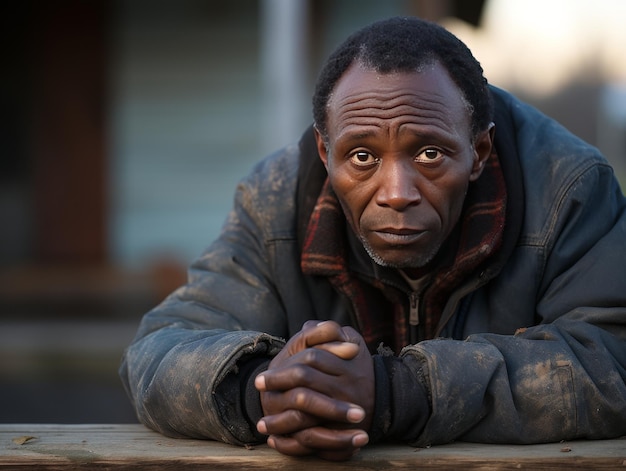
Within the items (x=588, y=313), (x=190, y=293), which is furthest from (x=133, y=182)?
(x=588, y=313)

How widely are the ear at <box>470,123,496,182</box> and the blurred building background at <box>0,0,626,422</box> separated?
439cm

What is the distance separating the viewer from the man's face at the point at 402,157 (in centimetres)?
250

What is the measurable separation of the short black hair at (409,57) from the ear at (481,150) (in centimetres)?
2

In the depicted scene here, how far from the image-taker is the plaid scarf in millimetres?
2631

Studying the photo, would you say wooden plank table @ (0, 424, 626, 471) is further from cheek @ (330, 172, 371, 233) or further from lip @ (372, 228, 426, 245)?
cheek @ (330, 172, 371, 233)

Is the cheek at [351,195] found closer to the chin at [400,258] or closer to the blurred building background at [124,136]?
the chin at [400,258]

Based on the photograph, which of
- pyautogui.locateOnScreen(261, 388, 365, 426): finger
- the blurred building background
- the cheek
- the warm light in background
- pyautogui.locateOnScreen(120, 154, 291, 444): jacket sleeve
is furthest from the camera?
the blurred building background

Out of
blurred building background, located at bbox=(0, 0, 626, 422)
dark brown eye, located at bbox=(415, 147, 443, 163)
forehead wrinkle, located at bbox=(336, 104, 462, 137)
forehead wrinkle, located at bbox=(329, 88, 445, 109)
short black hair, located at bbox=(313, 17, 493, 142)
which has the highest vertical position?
short black hair, located at bbox=(313, 17, 493, 142)

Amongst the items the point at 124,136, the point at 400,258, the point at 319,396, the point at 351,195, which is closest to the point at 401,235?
the point at 400,258

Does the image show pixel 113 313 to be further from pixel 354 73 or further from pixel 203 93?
pixel 354 73

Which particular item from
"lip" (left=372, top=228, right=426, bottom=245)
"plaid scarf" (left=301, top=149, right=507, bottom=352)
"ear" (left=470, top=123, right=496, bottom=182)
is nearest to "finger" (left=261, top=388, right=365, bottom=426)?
"lip" (left=372, top=228, right=426, bottom=245)

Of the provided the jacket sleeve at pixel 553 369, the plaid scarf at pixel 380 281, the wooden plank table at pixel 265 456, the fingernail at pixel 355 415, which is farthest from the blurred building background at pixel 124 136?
the fingernail at pixel 355 415

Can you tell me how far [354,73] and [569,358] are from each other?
A: 0.89m

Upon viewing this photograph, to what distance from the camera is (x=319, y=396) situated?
202 centimetres
